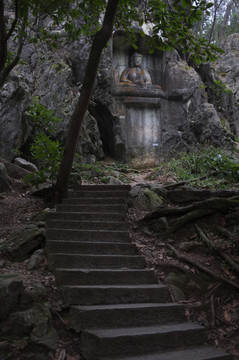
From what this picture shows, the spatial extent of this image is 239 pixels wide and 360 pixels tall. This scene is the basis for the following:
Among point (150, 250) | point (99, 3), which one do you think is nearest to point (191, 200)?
point (150, 250)

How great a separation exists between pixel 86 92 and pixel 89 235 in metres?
2.77

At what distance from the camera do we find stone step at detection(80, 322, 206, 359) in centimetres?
332

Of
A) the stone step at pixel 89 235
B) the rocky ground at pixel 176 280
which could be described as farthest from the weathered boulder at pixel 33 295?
the stone step at pixel 89 235

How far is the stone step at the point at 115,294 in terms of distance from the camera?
3.98 metres

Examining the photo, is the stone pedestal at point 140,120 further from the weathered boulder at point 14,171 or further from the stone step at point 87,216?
the stone step at point 87,216

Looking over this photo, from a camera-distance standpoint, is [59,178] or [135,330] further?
[59,178]

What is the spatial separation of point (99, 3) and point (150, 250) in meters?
5.38

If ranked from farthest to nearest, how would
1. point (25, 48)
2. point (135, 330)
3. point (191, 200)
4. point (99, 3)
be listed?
point (25, 48) < point (99, 3) < point (191, 200) < point (135, 330)

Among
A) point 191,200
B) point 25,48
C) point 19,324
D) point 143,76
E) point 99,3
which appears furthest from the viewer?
point 143,76

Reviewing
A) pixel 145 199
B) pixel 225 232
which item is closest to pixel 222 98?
pixel 145 199

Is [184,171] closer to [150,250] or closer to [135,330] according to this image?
[150,250]

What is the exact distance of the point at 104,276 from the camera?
14.6 feet

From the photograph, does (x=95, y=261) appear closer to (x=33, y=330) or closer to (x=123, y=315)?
(x=123, y=315)

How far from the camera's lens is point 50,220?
18.4 feet
